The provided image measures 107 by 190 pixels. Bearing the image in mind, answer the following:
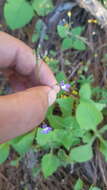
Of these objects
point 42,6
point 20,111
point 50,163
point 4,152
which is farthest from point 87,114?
point 42,6

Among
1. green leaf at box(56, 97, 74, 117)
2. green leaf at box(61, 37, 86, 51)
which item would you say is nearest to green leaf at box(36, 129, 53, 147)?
green leaf at box(56, 97, 74, 117)

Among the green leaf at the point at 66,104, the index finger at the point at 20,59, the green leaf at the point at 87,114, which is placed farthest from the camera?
the green leaf at the point at 66,104

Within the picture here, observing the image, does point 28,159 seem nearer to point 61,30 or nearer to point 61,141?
point 61,141

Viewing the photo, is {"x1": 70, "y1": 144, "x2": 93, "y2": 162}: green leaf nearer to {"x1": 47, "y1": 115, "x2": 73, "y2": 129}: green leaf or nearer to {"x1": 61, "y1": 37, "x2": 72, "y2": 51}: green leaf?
{"x1": 47, "y1": 115, "x2": 73, "y2": 129}: green leaf

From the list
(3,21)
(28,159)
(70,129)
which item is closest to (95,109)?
(70,129)

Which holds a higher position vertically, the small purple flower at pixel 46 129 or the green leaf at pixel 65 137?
the small purple flower at pixel 46 129

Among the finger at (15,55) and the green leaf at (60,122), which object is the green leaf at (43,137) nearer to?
Result: the green leaf at (60,122)

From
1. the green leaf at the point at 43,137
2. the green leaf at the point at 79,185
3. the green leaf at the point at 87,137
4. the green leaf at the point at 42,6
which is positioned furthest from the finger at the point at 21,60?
the green leaf at the point at 42,6

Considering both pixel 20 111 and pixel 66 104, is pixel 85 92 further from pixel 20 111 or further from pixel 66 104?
pixel 20 111
